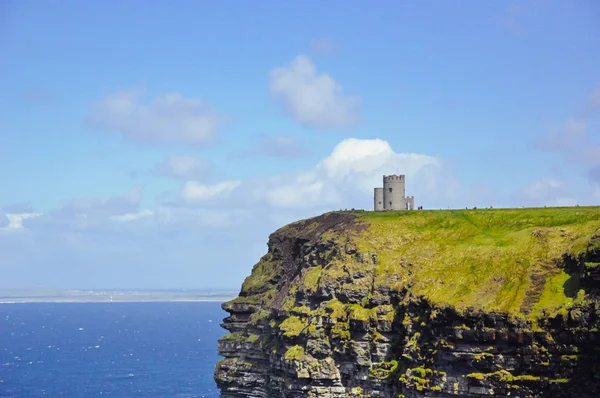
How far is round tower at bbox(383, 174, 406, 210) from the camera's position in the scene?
11788 cm

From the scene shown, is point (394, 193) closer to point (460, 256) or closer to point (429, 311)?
point (460, 256)

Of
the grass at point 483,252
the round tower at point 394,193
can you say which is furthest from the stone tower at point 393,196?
the grass at point 483,252

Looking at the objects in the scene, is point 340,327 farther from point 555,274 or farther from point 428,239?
point 555,274

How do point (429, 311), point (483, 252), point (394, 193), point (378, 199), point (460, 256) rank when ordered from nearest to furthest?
point (429, 311) < point (483, 252) < point (460, 256) < point (394, 193) < point (378, 199)

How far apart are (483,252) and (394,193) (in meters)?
28.1

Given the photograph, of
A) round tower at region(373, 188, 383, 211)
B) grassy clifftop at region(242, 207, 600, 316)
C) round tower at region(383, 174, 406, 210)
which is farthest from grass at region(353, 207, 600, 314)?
round tower at region(373, 188, 383, 211)

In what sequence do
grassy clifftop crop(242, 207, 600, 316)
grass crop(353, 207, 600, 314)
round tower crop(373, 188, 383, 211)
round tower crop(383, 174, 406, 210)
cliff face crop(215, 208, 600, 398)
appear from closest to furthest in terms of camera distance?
1. cliff face crop(215, 208, 600, 398)
2. grassy clifftop crop(242, 207, 600, 316)
3. grass crop(353, 207, 600, 314)
4. round tower crop(383, 174, 406, 210)
5. round tower crop(373, 188, 383, 211)

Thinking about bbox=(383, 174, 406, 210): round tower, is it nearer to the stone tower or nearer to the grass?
the stone tower

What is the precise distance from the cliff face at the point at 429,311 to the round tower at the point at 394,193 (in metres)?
4.76

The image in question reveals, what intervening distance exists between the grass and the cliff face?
0.57 ft

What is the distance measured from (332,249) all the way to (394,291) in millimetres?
15342

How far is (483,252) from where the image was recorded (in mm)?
91562

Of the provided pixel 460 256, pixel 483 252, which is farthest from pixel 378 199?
pixel 483 252

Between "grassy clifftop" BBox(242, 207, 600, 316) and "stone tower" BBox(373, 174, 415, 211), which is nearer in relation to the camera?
"grassy clifftop" BBox(242, 207, 600, 316)
